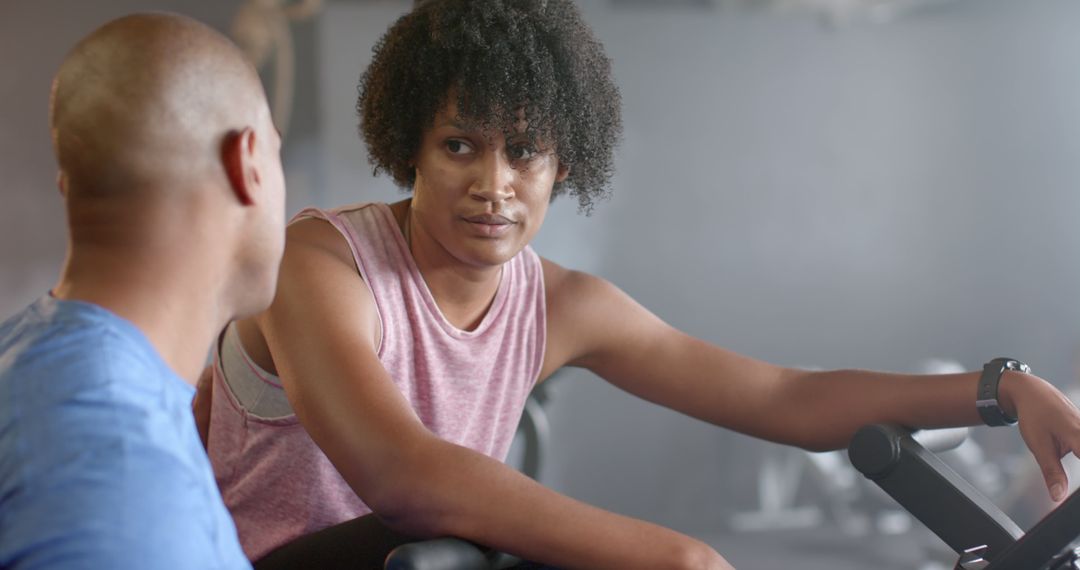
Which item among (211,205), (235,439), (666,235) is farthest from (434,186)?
(666,235)

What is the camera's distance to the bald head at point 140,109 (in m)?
0.82

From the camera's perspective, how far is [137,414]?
2.34 ft

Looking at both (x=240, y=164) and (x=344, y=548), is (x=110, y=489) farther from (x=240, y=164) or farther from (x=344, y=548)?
(x=344, y=548)

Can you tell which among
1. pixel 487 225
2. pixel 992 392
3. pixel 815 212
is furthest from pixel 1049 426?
pixel 815 212

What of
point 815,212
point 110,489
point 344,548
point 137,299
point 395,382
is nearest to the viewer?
point 110,489

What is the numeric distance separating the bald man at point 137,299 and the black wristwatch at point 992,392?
910 millimetres

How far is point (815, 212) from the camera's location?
147 inches

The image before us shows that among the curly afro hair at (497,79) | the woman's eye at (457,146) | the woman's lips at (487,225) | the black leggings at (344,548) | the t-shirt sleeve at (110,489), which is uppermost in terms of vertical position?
the curly afro hair at (497,79)

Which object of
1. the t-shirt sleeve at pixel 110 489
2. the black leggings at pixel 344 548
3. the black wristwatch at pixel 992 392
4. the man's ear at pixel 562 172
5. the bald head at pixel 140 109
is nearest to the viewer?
the t-shirt sleeve at pixel 110 489

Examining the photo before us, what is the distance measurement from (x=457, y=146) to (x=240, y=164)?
60 centimetres

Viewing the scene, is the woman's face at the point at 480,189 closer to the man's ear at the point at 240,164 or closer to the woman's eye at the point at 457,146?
the woman's eye at the point at 457,146

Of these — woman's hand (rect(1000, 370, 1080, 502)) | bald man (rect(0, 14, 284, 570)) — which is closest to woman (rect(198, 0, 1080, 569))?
woman's hand (rect(1000, 370, 1080, 502))

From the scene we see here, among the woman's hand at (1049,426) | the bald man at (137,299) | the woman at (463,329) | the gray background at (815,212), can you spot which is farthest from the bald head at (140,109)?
the gray background at (815,212)

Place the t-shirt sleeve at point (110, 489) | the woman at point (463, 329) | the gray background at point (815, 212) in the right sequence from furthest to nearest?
the gray background at point (815, 212) < the woman at point (463, 329) < the t-shirt sleeve at point (110, 489)
